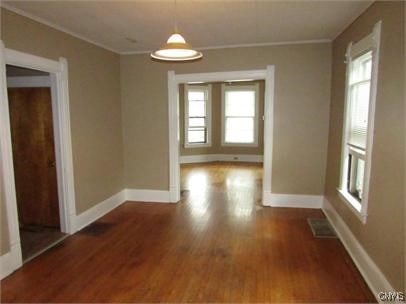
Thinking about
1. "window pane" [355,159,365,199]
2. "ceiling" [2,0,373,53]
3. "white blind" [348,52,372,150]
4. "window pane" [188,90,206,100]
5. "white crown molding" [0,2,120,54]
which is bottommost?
"window pane" [355,159,365,199]

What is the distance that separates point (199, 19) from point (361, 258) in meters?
3.01

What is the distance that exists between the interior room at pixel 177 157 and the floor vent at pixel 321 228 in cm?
2

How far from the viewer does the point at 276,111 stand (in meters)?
4.54

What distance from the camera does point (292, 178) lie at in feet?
15.3

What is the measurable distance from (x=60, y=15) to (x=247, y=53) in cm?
266

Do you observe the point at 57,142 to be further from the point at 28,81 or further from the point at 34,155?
the point at 28,81

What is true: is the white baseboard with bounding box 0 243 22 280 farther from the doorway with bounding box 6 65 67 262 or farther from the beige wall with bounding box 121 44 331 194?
the beige wall with bounding box 121 44 331 194

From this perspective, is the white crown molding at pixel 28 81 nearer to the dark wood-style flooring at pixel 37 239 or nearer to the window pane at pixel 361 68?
the dark wood-style flooring at pixel 37 239

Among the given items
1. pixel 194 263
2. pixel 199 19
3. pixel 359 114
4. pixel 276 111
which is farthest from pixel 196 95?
pixel 194 263

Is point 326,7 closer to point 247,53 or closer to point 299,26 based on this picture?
point 299,26

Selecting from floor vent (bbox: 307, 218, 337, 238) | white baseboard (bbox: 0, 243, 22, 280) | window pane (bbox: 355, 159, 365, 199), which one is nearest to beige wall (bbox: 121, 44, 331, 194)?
floor vent (bbox: 307, 218, 337, 238)

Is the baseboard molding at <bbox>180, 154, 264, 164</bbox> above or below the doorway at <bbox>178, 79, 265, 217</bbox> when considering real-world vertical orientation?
below

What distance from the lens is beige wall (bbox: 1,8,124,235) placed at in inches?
121

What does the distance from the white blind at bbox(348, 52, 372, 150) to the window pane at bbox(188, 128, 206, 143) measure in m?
5.93
